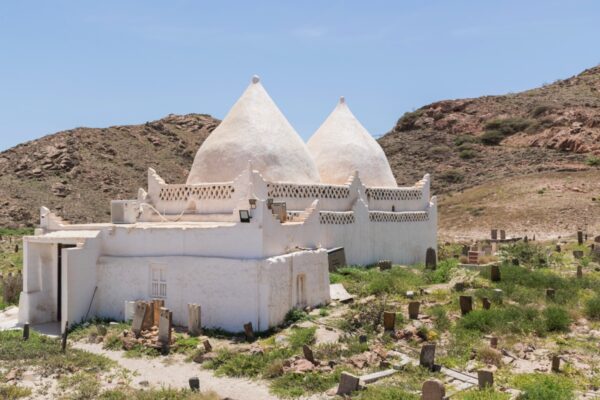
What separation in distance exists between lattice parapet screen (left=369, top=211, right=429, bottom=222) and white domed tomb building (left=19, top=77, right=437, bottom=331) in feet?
0.19

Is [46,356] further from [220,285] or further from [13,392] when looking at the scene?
[220,285]

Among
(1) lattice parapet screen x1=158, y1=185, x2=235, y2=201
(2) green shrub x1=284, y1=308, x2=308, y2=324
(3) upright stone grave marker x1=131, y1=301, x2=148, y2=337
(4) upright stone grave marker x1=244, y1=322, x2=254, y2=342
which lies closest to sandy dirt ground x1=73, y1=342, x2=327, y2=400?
(3) upright stone grave marker x1=131, y1=301, x2=148, y2=337

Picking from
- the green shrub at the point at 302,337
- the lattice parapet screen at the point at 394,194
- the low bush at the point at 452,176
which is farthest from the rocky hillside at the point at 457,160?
the green shrub at the point at 302,337

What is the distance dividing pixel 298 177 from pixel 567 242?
17020mm

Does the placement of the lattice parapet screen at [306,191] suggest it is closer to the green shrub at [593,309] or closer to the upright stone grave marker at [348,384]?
the green shrub at [593,309]

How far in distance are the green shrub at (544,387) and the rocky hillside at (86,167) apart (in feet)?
130

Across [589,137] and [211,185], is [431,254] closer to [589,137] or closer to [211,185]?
[211,185]

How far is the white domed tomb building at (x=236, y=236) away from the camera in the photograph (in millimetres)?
13211

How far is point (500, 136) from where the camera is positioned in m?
64.9

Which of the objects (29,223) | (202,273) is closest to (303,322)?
(202,273)

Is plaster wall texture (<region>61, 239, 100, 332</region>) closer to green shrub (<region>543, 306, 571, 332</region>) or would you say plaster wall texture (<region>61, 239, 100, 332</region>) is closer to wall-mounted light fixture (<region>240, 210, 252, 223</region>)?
wall-mounted light fixture (<region>240, 210, 252, 223</region>)

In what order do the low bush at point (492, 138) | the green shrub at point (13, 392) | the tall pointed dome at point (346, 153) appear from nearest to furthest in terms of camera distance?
1. the green shrub at point (13, 392)
2. the tall pointed dome at point (346, 153)
3. the low bush at point (492, 138)

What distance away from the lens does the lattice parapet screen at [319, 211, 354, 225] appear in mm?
17688

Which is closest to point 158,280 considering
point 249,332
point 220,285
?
point 220,285
